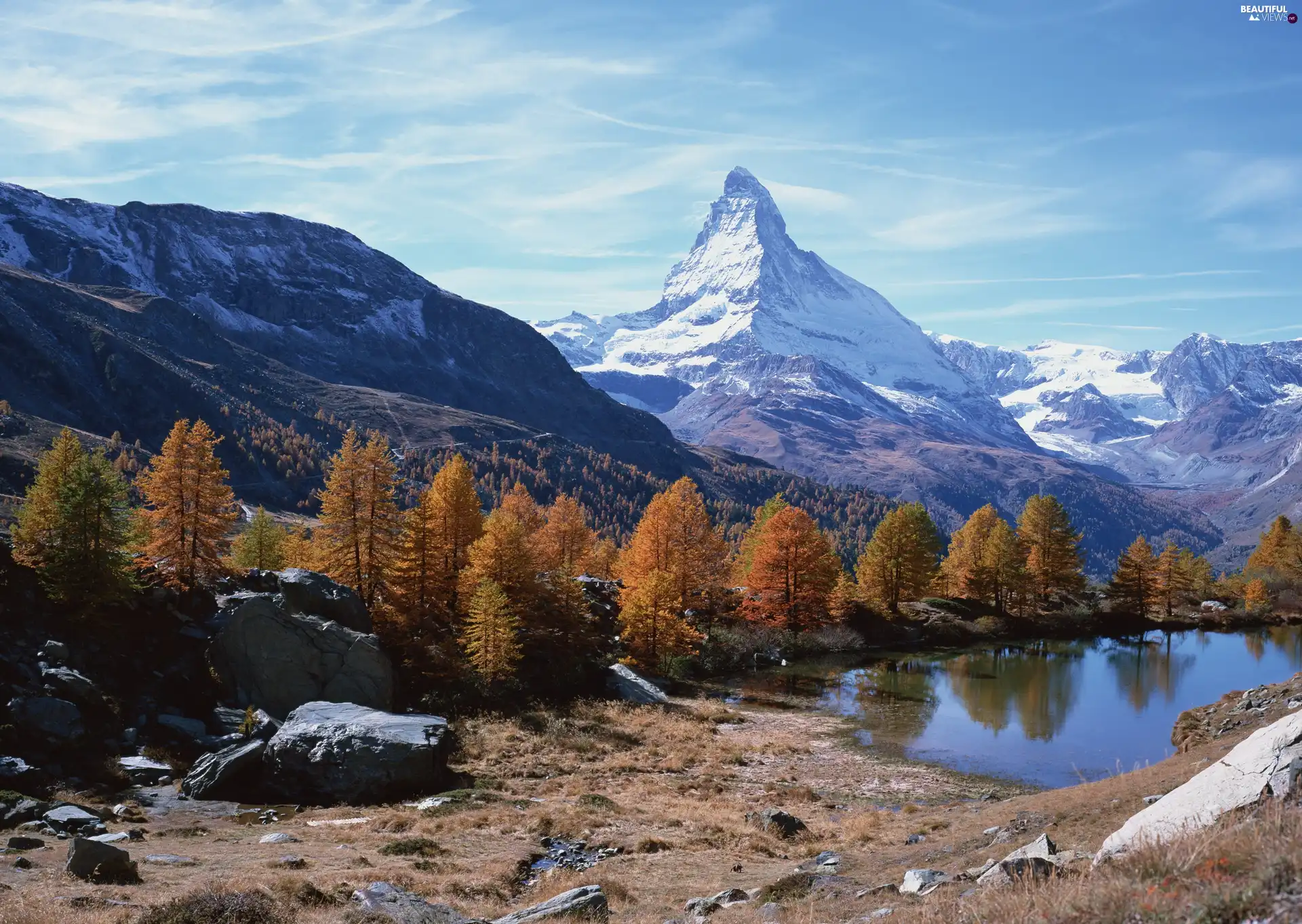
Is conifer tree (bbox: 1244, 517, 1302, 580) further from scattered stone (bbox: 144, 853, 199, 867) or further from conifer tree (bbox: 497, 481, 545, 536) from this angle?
scattered stone (bbox: 144, 853, 199, 867)

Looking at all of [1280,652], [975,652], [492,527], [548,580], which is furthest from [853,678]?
[1280,652]

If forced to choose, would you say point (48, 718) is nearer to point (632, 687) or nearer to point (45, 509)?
point (45, 509)

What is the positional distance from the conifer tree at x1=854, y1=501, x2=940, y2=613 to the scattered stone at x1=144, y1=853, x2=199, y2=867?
234ft

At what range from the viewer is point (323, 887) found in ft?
59.0

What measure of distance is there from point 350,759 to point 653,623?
30.7 metres

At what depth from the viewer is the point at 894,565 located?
84.9 metres

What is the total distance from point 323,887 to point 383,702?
24.0 meters

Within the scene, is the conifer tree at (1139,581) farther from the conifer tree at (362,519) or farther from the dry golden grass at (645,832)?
the conifer tree at (362,519)

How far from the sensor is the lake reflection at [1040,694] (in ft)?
146

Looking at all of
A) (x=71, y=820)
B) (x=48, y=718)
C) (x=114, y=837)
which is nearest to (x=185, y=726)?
(x=48, y=718)

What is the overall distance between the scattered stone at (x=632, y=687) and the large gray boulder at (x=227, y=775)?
24.4 metres

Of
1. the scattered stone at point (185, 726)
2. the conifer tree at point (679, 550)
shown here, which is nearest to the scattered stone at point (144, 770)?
the scattered stone at point (185, 726)

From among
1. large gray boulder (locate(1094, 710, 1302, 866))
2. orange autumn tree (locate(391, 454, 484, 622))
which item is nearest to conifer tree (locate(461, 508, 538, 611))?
orange autumn tree (locate(391, 454, 484, 622))

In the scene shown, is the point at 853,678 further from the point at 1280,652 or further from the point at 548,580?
the point at 1280,652
